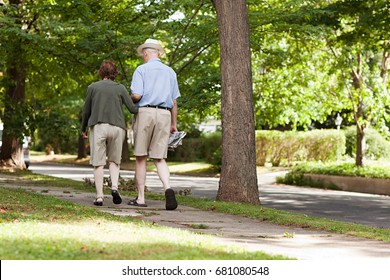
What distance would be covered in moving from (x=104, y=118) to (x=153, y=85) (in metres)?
0.87

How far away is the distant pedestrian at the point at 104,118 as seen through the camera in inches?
460

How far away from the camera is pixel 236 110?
531 inches

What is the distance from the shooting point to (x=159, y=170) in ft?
37.9

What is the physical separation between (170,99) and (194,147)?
36.3 meters

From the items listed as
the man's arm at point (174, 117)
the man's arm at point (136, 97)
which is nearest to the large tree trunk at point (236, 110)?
the man's arm at point (174, 117)

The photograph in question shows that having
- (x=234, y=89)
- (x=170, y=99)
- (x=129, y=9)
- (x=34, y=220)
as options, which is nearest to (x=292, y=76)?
(x=129, y=9)

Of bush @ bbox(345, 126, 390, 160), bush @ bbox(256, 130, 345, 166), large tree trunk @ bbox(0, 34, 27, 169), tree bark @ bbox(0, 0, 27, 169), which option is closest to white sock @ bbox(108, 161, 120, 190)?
tree bark @ bbox(0, 0, 27, 169)

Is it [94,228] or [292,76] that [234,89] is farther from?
[292,76]

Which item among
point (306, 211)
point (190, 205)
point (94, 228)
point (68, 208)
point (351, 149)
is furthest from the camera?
point (351, 149)

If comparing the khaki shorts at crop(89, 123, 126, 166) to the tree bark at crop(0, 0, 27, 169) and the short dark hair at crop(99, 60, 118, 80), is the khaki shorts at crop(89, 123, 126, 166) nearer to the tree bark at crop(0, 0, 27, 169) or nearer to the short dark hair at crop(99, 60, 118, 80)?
the short dark hair at crop(99, 60, 118, 80)

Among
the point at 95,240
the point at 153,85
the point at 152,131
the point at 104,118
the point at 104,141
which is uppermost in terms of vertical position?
the point at 153,85

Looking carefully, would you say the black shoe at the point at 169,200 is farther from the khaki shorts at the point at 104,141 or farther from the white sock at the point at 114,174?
the khaki shorts at the point at 104,141

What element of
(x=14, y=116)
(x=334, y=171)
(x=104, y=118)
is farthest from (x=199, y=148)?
(x=104, y=118)

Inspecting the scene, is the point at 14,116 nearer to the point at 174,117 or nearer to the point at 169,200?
the point at 174,117
